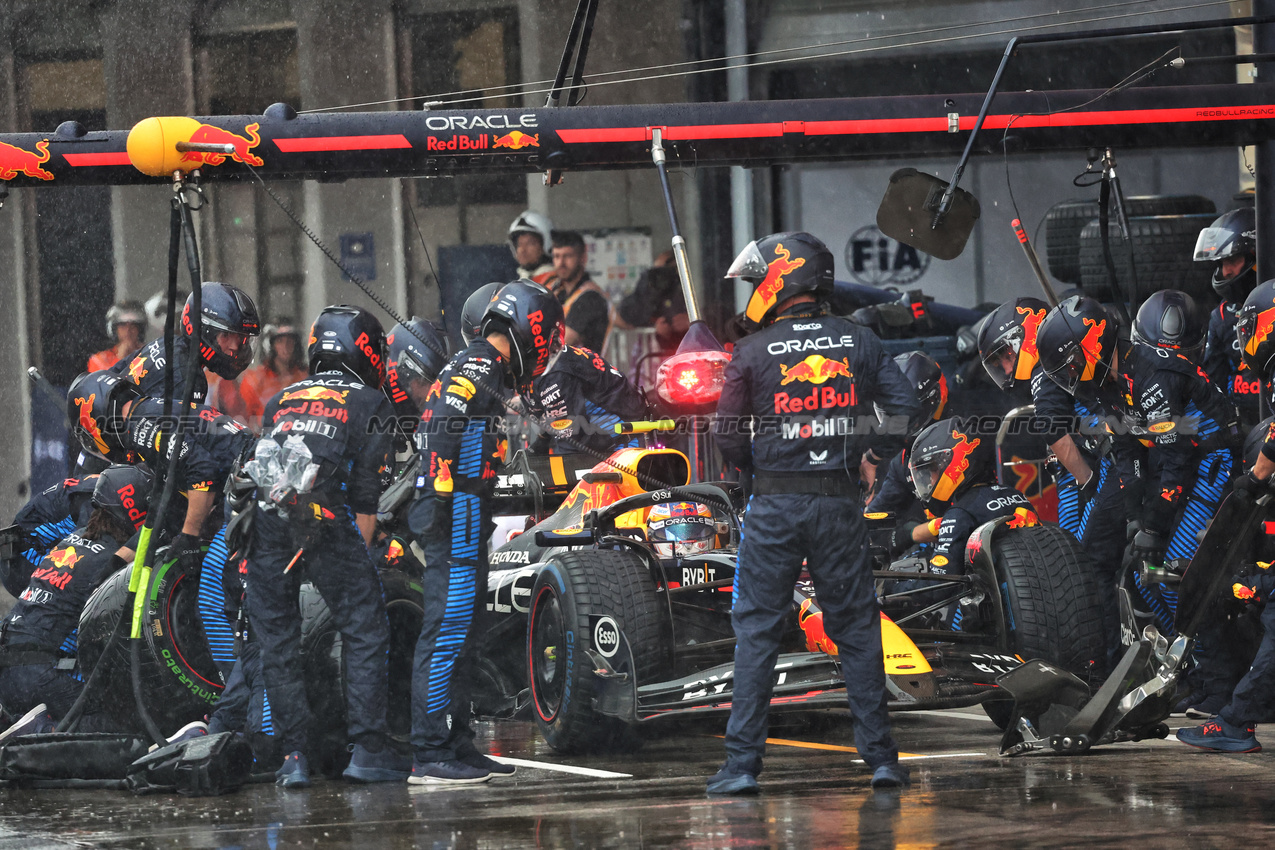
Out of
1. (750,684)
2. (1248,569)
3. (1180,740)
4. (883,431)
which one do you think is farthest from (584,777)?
(1248,569)

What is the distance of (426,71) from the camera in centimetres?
1555

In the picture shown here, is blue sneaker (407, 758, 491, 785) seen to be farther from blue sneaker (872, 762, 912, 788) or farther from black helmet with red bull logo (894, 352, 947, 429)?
black helmet with red bull logo (894, 352, 947, 429)

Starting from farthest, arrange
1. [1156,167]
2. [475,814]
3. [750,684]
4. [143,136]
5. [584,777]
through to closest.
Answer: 1. [1156,167]
2. [143,136]
3. [584,777]
4. [750,684]
5. [475,814]

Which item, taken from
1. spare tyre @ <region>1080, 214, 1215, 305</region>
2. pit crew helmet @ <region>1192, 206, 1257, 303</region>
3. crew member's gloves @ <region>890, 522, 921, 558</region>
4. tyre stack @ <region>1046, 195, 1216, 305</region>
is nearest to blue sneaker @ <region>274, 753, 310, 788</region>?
crew member's gloves @ <region>890, 522, 921, 558</region>

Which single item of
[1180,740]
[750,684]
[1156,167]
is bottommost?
[1180,740]

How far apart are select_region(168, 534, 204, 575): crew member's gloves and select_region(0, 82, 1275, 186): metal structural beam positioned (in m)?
2.06

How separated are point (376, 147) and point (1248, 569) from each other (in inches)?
186

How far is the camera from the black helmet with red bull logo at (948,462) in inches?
304

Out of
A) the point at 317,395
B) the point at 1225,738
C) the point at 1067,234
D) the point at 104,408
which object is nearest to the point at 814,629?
the point at 1225,738

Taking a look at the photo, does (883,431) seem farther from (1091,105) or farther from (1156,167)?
(1156,167)

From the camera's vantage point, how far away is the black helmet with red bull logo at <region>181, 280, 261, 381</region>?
7.82 m

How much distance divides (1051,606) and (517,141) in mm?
3685

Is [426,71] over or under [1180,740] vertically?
over

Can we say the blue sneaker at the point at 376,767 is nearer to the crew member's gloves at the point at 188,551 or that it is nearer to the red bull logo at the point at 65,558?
the crew member's gloves at the point at 188,551
